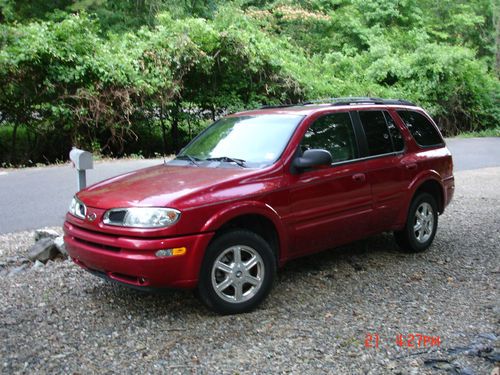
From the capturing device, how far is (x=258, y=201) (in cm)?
468

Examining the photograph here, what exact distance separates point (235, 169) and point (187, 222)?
883mm

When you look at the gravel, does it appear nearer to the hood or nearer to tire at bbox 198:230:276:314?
tire at bbox 198:230:276:314

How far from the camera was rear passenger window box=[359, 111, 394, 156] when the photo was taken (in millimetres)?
5930

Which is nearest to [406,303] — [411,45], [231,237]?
[231,237]

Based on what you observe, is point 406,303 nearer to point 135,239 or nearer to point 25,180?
point 135,239

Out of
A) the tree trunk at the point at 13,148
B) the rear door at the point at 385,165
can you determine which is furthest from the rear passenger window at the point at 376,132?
the tree trunk at the point at 13,148

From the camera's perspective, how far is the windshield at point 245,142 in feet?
16.9

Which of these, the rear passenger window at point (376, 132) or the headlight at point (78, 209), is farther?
the rear passenger window at point (376, 132)

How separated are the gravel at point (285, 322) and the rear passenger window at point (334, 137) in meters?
1.21

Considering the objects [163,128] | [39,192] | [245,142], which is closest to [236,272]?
[245,142]

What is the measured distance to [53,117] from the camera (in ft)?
43.3

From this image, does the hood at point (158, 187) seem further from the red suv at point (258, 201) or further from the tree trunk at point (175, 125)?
the tree trunk at point (175, 125)

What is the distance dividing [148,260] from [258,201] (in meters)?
1.04

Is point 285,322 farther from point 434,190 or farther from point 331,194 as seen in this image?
point 434,190
